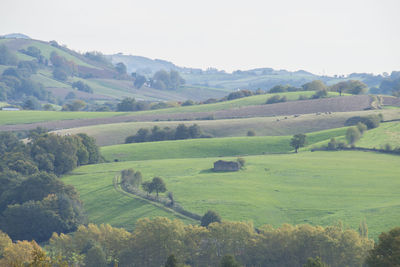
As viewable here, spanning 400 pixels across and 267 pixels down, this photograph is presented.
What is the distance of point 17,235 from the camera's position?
3275 inches

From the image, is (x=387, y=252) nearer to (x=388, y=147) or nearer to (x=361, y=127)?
(x=388, y=147)

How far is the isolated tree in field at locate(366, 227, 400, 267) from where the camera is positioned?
143 ft

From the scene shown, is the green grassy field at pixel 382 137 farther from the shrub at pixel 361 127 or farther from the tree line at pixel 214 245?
the tree line at pixel 214 245

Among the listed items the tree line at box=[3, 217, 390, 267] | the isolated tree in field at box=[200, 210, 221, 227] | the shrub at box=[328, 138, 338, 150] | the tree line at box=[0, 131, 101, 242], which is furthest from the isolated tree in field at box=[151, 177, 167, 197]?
the shrub at box=[328, 138, 338, 150]

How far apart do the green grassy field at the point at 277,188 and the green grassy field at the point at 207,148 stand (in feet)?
31.7

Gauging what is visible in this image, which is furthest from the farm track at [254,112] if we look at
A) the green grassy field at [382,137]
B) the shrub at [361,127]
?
the shrub at [361,127]

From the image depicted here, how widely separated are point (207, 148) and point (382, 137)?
130 ft

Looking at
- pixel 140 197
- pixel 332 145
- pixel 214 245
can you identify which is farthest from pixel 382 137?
pixel 214 245

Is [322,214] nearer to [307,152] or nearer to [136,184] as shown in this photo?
[136,184]

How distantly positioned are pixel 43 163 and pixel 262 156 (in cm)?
4558

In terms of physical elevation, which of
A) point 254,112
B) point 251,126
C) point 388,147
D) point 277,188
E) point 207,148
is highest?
point 254,112

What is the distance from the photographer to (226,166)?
103062mm

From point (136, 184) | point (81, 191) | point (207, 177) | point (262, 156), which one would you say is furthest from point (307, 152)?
point (81, 191)

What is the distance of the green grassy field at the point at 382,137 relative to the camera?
4631 inches
